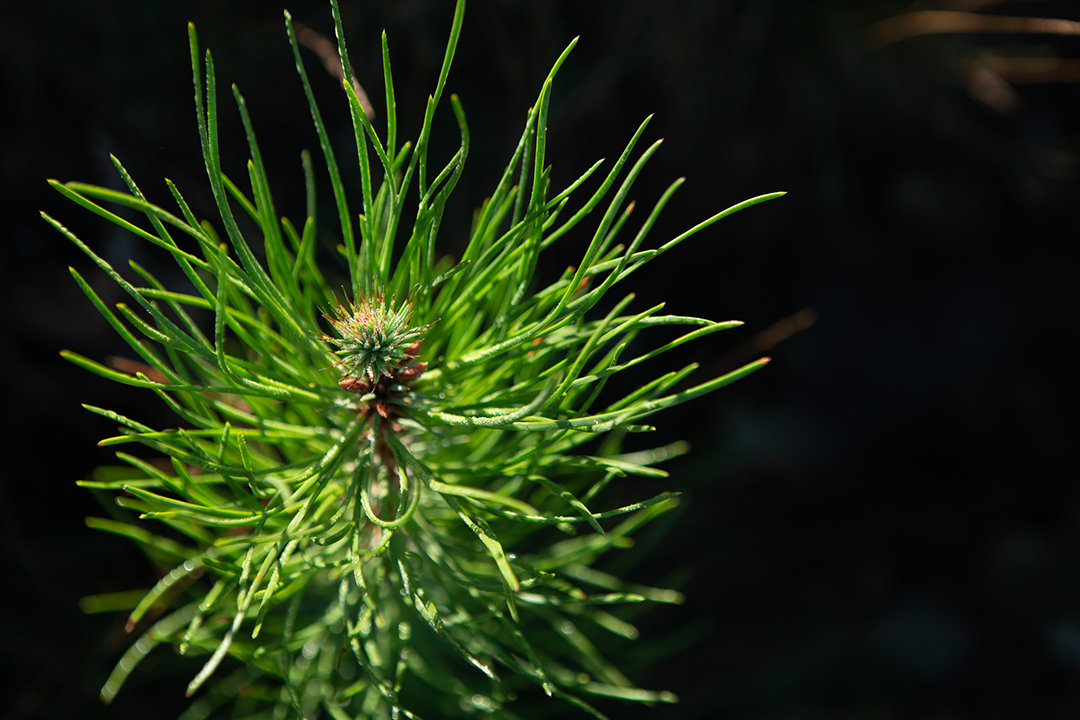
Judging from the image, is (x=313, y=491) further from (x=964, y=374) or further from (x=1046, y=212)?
(x=1046, y=212)

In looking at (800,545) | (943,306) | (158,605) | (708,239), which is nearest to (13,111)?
(158,605)

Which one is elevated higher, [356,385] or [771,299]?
[356,385]

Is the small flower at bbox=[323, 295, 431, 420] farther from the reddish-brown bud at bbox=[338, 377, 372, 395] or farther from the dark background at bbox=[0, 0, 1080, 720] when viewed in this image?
the dark background at bbox=[0, 0, 1080, 720]

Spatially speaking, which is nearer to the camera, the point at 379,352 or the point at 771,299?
the point at 379,352

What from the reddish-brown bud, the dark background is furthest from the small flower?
the dark background

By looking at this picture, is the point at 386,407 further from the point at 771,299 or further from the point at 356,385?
the point at 771,299

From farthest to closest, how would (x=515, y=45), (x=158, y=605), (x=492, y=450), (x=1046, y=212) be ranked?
(x=1046, y=212)
(x=515, y=45)
(x=158, y=605)
(x=492, y=450)

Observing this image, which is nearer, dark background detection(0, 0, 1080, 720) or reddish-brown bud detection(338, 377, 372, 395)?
reddish-brown bud detection(338, 377, 372, 395)

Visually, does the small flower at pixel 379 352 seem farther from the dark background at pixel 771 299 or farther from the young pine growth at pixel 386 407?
the dark background at pixel 771 299

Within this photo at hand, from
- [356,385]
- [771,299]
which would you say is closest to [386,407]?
[356,385]
